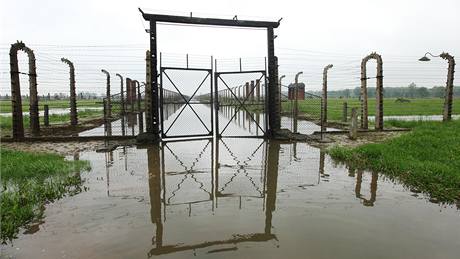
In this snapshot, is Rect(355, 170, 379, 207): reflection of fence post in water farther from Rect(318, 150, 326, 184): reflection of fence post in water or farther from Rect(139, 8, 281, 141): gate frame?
Rect(139, 8, 281, 141): gate frame

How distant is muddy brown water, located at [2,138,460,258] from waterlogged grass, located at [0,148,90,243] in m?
0.29

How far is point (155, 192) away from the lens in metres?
6.61

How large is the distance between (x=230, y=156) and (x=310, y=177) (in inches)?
129

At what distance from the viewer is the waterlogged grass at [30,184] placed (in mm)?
5039

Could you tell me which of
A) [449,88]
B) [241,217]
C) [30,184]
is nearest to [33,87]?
[30,184]

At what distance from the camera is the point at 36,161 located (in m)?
8.52

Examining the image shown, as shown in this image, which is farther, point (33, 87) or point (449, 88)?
point (449, 88)

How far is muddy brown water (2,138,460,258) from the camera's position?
417cm

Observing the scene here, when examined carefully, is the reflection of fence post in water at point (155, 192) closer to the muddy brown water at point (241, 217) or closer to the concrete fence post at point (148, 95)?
the muddy brown water at point (241, 217)

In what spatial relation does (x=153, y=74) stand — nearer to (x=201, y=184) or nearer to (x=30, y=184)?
(x=201, y=184)

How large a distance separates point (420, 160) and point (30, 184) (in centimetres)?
912

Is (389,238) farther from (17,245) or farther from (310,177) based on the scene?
(17,245)

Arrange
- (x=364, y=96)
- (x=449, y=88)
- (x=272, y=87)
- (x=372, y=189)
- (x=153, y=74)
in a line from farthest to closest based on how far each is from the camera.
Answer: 1. (x=449, y=88)
2. (x=364, y=96)
3. (x=272, y=87)
4. (x=153, y=74)
5. (x=372, y=189)

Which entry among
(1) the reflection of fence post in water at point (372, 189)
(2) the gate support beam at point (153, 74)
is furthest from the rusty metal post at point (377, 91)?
(2) the gate support beam at point (153, 74)
